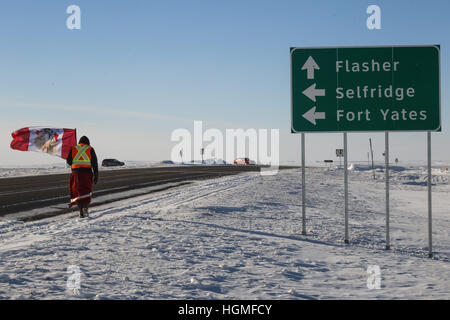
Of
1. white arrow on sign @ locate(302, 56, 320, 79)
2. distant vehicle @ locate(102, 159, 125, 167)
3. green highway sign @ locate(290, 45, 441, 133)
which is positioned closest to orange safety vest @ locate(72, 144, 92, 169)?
green highway sign @ locate(290, 45, 441, 133)

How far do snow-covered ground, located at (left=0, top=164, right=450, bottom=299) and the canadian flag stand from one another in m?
16.5

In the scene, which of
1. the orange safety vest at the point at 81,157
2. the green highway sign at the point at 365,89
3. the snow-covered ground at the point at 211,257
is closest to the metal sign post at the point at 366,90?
the green highway sign at the point at 365,89

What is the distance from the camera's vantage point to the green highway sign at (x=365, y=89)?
25.7 ft

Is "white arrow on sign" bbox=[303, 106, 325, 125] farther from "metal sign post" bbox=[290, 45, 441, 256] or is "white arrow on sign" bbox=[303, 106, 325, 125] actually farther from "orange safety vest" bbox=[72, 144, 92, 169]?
"orange safety vest" bbox=[72, 144, 92, 169]

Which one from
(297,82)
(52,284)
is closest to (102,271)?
(52,284)

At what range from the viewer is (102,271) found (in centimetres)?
527

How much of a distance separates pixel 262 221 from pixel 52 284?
6201mm

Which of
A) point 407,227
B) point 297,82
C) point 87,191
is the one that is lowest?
point 407,227

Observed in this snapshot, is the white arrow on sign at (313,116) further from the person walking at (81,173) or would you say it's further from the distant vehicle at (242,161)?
the distant vehicle at (242,161)

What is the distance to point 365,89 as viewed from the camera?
320 inches

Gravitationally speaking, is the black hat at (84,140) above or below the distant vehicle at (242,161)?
above

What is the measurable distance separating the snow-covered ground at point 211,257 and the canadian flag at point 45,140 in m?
16.5

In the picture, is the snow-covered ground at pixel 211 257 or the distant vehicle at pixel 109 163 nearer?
the snow-covered ground at pixel 211 257

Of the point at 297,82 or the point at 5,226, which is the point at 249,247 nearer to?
the point at 297,82
